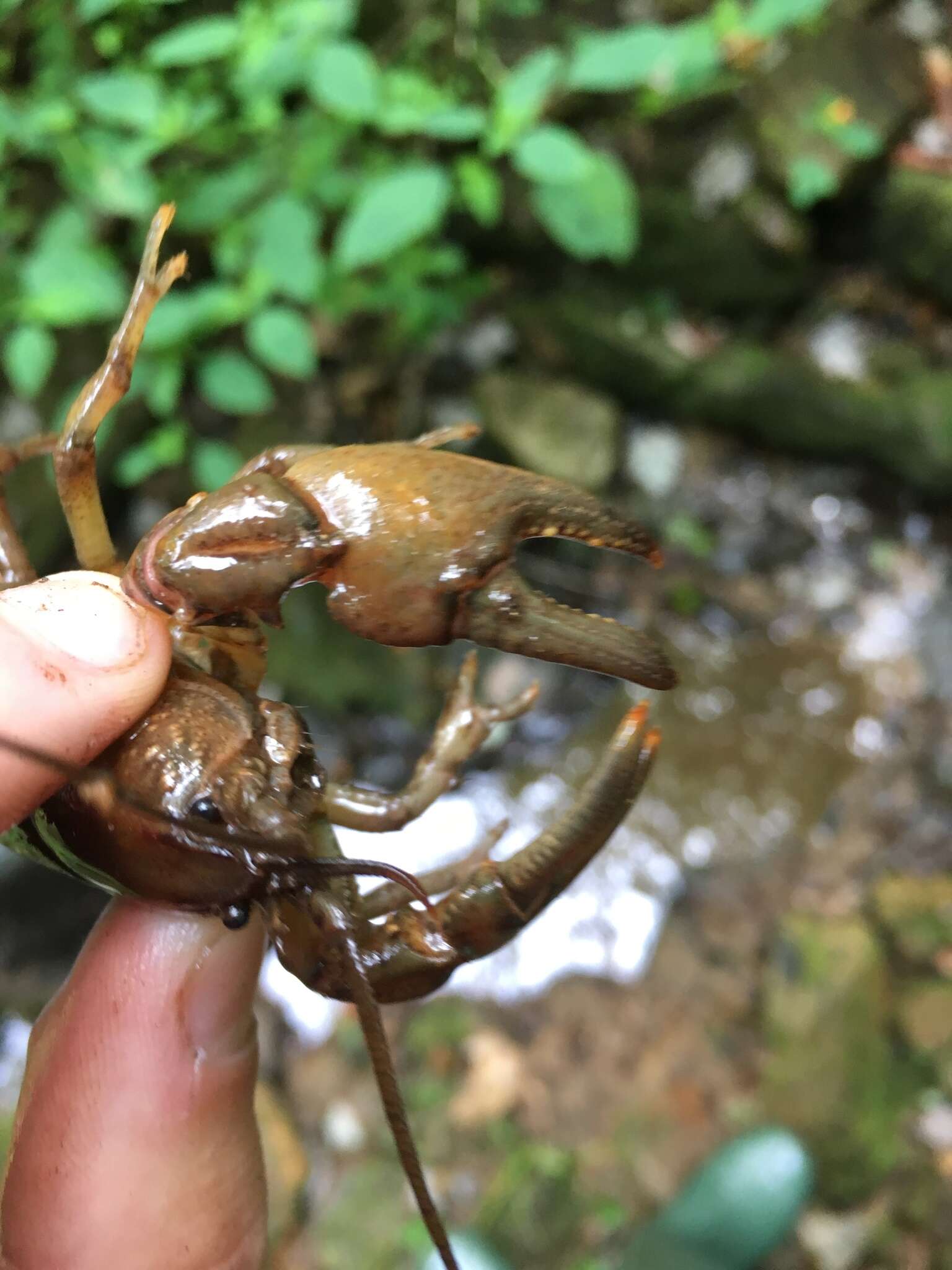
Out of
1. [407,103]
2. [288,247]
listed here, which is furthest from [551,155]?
[288,247]

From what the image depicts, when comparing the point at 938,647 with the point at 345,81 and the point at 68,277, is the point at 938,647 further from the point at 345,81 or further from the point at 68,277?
the point at 68,277

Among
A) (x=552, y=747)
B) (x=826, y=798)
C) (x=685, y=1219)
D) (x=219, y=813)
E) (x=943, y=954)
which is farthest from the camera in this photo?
(x=552, y=747)

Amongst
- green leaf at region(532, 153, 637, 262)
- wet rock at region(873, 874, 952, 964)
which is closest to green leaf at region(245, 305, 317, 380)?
green leaf at region(532, 153, 637, 262)

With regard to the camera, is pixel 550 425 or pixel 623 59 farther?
pixel 550 425

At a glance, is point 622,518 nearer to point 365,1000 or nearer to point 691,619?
point 365,1000

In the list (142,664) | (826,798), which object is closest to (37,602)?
(142,664)

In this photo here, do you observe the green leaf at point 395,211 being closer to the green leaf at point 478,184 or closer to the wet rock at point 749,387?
the green leaf at point 478,184
